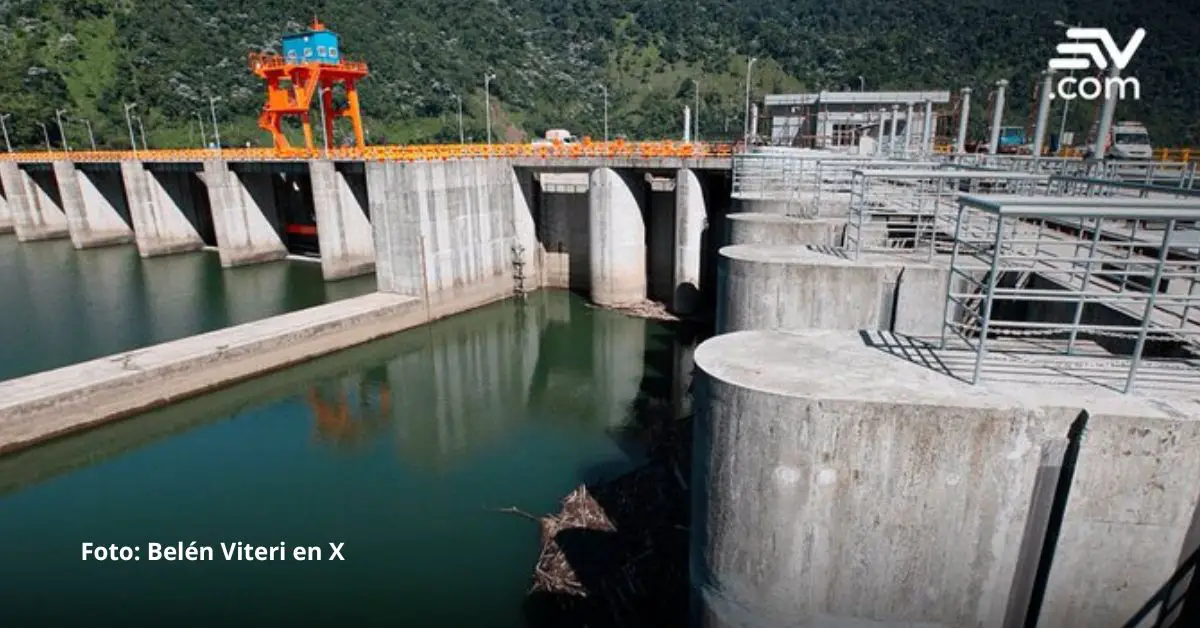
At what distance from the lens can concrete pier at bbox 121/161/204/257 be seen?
129 feet

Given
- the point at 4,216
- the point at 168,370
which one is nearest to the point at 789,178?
the point at 168,370

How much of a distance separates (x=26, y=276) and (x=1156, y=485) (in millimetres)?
46492

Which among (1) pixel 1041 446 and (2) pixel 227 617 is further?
(2) pixel 227 617

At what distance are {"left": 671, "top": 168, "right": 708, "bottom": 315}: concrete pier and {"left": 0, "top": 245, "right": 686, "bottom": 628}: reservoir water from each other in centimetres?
162

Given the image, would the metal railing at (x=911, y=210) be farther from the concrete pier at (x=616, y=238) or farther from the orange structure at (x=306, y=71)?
the orange structure at (x=306, y=71)

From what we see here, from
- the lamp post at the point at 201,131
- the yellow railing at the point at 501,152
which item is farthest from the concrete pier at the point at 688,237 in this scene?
the lamp post at the point at 201,131

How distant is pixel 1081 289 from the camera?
23.7 ft

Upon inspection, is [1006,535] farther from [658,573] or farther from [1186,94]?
[1186,94]

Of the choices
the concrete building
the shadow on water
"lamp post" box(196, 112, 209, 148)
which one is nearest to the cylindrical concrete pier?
the shadow on water

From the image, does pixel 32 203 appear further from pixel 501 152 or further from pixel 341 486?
pixel 341 486

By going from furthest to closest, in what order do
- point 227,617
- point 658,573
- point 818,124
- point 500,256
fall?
point 818,124
point 500,256
point 227,617
point 658,573

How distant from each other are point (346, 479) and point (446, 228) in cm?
1325

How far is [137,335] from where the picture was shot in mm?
24812

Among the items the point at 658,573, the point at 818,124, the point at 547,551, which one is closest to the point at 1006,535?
the point at 658,573
